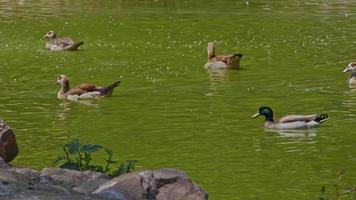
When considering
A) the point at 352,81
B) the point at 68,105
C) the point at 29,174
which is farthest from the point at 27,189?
the point at 352,81

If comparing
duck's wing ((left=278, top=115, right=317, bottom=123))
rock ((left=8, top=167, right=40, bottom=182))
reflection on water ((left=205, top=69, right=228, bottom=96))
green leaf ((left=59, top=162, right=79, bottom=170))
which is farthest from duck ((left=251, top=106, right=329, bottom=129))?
rock ((left=8, top=167, right=40, bottom=182))

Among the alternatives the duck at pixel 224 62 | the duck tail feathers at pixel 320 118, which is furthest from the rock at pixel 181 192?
the duck at pixel 224 62

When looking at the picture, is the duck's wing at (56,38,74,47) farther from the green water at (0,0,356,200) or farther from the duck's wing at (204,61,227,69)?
the duck's wing at (204,61,227,69)

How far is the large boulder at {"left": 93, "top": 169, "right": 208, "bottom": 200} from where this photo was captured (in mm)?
9680

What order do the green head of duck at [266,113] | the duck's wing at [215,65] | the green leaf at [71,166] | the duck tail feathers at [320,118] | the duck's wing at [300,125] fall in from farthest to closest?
the duck's wing at [215,65] → the green head of duck at [266,113] → the duck tail feathers at [320,118] → the duck's wing at [300,125] → the green leaf at [71,166]

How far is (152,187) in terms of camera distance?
9.98m

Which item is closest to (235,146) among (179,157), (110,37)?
(179,157)

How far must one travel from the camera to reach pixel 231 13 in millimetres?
42719

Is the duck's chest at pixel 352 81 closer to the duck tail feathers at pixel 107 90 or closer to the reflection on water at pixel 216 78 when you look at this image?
the reflection on water at pixel 216 78

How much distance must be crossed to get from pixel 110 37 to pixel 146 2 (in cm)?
1397

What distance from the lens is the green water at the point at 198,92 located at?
16234mm

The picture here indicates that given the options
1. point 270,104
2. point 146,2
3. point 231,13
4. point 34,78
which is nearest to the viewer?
point 270,104

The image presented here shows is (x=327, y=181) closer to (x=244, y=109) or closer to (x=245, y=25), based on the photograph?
(x=244, y=109)

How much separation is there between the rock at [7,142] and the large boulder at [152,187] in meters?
2.04
